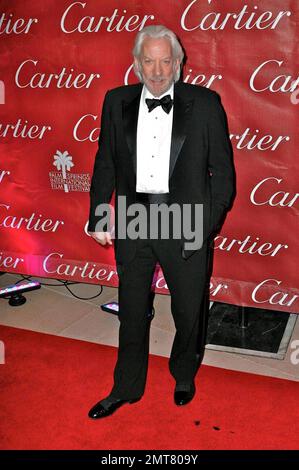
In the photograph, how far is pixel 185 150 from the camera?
2.63 meters

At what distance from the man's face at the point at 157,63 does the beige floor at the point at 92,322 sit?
1.75 metres

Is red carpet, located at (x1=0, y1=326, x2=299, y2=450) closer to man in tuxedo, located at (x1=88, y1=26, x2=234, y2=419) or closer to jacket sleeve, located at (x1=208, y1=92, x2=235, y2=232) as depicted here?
man in tuxedo, located at (x1=88, y1=26, x2=234, y2=419)

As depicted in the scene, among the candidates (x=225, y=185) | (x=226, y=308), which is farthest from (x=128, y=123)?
(x=226, y=308)

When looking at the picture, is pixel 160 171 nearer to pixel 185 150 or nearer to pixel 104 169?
pixel 185 150

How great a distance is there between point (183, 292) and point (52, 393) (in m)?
1.01

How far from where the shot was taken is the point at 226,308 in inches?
162

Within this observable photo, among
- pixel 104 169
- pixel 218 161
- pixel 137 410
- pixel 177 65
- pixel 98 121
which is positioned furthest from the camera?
pixel 98 121

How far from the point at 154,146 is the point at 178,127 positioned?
14 centimetres

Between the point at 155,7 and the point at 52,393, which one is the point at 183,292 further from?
the point at 155,7

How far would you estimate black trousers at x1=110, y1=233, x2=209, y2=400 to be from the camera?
110 inches

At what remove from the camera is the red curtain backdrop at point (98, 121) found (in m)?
3.26
